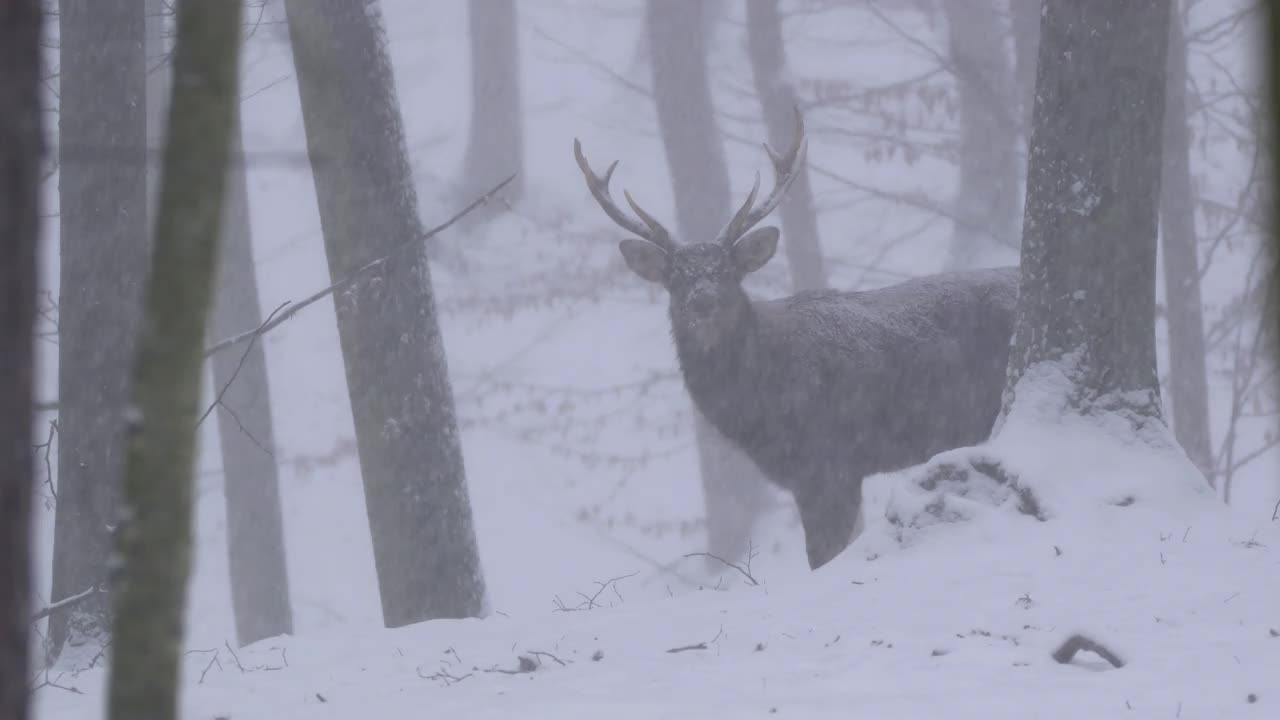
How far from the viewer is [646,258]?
351 inches

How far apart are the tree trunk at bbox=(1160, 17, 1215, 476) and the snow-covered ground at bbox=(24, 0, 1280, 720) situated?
11.5ft

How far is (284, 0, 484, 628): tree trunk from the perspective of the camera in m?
7.19

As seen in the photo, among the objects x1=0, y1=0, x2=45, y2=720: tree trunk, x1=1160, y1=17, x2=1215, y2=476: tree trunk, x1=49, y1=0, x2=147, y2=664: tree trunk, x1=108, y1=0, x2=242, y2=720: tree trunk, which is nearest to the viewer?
x1=0, y1=0, x2=45, y2=720: tree trunk

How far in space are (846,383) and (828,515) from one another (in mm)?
970

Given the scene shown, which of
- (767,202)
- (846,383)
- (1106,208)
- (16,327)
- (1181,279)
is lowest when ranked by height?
(846,383)

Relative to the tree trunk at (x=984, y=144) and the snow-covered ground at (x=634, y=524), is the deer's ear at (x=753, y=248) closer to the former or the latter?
the snow-covered ground at (x=634, y=524)

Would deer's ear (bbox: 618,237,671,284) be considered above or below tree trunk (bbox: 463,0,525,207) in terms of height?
below

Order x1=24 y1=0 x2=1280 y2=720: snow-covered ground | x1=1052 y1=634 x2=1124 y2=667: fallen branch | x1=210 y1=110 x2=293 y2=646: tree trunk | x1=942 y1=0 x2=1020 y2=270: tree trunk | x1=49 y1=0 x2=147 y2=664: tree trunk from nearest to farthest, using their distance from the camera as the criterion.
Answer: x1=1052 y1=634 x2=1124 y2=667: fallen branch → x1=24 y1=0 x2=1280 y2=720: snow-covered ground → x1=49 y1=0 x2=147 y2=664: tree trunk → x1=210 y1=110 x2=293 y2=646: tree trunk → x1=942 y1=0 x2=1020 y2=270: tree trunk

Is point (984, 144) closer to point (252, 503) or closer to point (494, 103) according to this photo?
point (494, 103)

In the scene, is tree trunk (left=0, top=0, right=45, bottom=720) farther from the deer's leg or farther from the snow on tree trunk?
the snow on tree trunk

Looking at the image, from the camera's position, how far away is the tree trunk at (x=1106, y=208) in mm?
6031

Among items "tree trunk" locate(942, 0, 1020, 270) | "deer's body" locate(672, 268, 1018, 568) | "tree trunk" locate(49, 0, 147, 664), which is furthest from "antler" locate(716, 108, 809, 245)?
"tree trunk" locate(942, 0, 1020, 270)

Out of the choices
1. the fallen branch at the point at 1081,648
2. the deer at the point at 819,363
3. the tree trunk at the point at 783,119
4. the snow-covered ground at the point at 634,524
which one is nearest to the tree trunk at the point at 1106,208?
the snow-covered ground at the point at 634,524

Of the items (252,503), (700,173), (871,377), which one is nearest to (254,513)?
(252,503)
